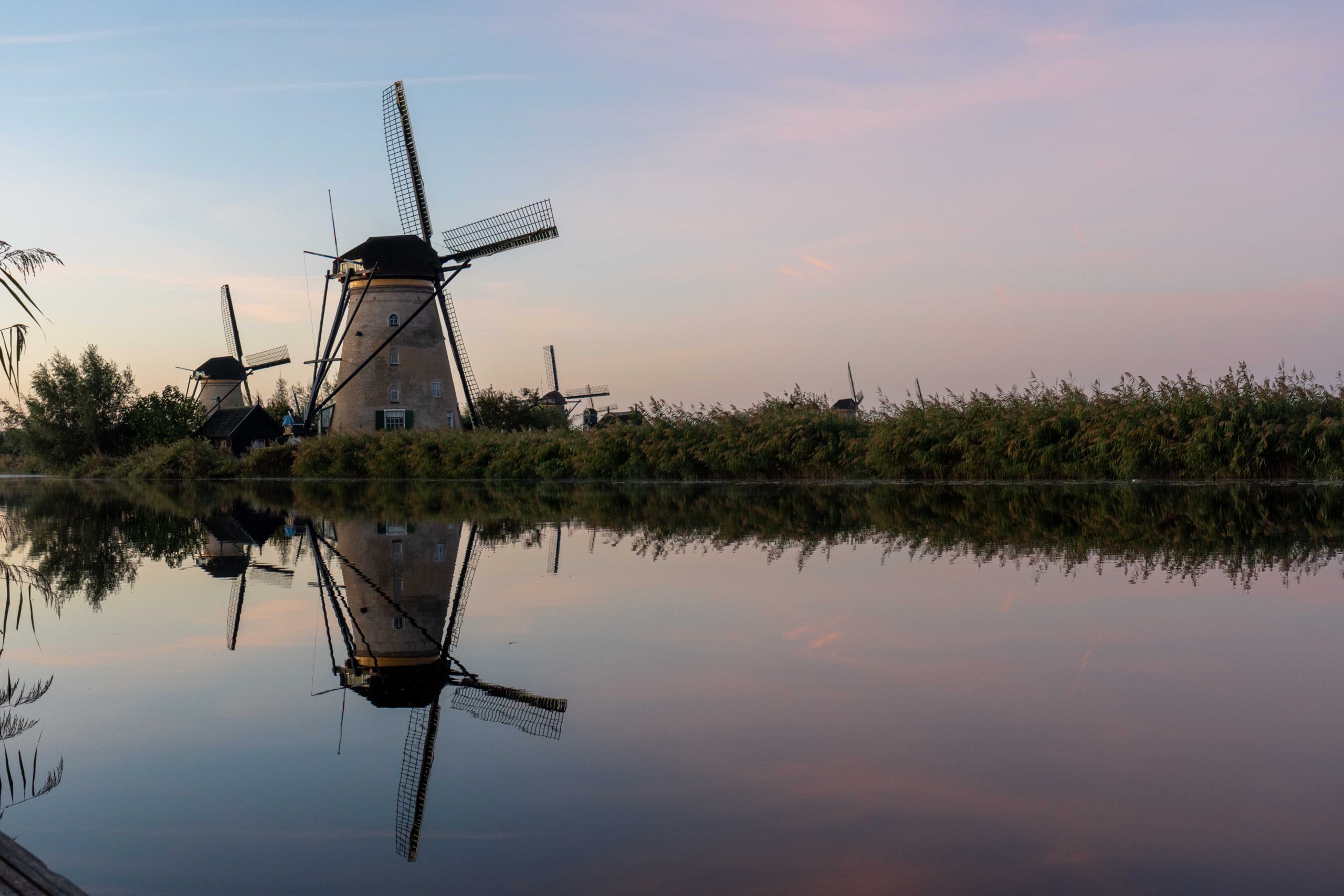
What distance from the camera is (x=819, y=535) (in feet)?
43.3

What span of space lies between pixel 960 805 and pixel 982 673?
2093 mm

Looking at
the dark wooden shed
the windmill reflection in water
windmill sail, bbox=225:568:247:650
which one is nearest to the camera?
the windmill reflection in water

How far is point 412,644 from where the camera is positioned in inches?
268

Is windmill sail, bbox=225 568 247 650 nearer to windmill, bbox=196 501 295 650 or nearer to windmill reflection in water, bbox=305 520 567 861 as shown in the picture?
windmill, bbox=196 501 295 650

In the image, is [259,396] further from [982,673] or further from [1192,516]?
[982,673]

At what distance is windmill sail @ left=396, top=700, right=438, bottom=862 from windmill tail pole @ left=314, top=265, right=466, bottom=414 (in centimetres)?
3366

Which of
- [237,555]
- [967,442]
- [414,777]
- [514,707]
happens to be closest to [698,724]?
[514,707]

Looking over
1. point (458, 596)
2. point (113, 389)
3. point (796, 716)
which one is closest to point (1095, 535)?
point (458, 596)

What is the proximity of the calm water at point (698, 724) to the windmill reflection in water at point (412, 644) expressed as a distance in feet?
0.11

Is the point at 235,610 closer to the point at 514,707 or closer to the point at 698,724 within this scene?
the point at 514,707

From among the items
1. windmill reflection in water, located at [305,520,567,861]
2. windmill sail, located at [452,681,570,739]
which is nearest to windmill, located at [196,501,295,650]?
windmill reflection in water, located at [305,520,567,861]

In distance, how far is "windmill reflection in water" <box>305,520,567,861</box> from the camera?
462cm

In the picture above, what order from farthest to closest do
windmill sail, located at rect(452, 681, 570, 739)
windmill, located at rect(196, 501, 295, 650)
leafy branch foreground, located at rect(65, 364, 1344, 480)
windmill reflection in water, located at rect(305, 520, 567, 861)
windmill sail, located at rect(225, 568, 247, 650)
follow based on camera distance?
leafy branch foreground, located at rect(65, 364, 1344, 480)
windmill, located at rect(196, 501, 295, 650)
windmill sail, located at rect(225, 568, 247, 650)
windmill sail, located at rect(452, 681, 570, 739)
windmill reflection in water, located at rect(305, 520, 567, 861)

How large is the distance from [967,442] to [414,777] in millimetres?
21450
